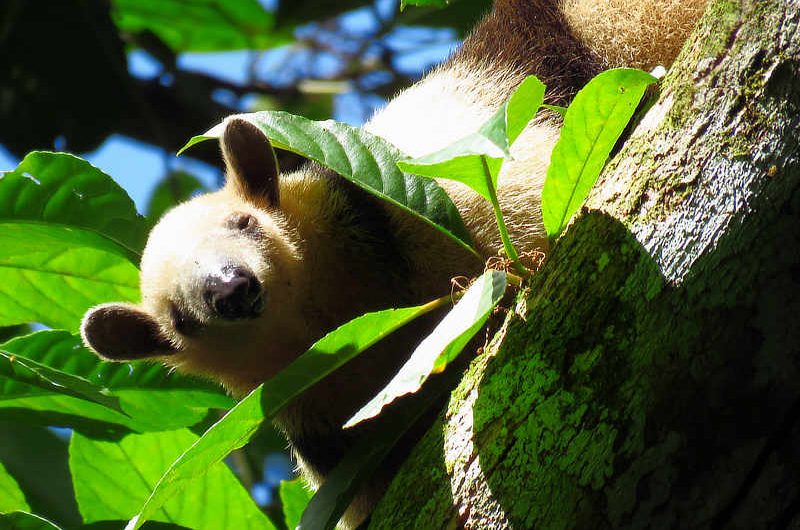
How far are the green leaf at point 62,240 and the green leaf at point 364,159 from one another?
2.61 ft

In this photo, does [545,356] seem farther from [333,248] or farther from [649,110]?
[333,248]

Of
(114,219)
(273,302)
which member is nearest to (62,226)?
(114,219)

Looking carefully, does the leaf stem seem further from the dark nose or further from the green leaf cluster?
the dark nose

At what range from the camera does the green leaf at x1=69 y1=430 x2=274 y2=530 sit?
11.0 ft

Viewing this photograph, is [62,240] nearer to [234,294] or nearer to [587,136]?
[234,294]

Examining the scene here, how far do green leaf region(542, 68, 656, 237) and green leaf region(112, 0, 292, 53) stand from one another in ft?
15.0

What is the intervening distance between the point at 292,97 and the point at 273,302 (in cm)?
350

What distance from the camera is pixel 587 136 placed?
2344 mm

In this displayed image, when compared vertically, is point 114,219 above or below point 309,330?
above

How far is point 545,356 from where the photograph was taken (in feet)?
6.97

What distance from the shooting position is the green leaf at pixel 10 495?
335cm

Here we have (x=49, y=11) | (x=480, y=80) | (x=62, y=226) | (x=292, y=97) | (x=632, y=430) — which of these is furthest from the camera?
(x=292, y=97)

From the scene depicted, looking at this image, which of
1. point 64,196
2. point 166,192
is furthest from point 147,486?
point 166,192

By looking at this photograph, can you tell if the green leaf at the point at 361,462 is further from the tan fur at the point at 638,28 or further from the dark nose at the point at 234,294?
the tan fur at the point at 638,28
